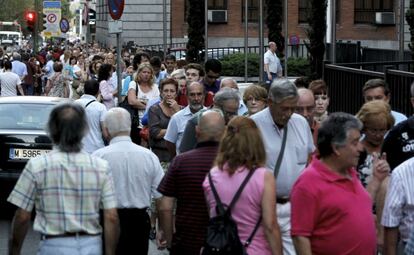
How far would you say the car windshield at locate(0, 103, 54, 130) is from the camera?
15.8 meters

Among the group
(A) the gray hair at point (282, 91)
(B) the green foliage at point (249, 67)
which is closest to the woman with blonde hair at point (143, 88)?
(A) the gray hair at point (282, 91)

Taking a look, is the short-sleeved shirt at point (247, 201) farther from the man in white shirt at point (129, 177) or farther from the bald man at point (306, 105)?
the bald man at point (306, 105)

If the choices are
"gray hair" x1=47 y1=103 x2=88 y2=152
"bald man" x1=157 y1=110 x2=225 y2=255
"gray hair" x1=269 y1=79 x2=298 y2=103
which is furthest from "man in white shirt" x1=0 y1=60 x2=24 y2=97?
"gray hair" x1=47 y1=103 x2=88 y2=152

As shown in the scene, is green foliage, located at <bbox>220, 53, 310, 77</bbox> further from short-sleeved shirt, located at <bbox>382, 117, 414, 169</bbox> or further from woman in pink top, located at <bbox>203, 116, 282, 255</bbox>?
woman in pink top, located at <bbox>203, 116, 282, 255</bbox>

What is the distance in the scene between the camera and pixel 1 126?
15648 mm

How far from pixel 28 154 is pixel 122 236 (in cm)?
630

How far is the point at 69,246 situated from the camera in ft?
23.9

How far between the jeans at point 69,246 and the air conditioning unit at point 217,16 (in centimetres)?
5626

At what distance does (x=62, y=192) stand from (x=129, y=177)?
1917 millimetres

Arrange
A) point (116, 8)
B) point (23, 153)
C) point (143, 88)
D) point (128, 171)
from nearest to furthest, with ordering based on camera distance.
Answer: point (128, 171) → point (23, 153) → point (143, 88) → point (116, 8)

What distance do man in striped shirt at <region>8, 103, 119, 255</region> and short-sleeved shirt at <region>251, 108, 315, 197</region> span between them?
1.80 metres

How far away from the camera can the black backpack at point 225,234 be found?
7.34 metres

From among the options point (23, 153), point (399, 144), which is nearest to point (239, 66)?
point (23, 153)

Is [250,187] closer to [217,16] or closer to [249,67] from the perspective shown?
[249,67]
